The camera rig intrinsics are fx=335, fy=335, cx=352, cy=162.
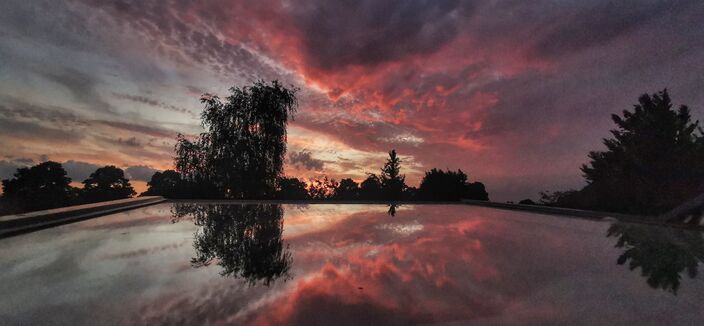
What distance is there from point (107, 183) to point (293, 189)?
38.1ft

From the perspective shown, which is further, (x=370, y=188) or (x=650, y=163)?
(x=370, y=188)

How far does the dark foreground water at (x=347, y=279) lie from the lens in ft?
6.68

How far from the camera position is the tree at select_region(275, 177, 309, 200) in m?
17.6

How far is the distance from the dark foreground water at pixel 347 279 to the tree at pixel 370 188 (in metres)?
12.7

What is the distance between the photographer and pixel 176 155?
16359mm

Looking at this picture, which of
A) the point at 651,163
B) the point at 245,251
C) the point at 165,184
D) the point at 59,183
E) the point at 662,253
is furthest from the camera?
the point at 59,183

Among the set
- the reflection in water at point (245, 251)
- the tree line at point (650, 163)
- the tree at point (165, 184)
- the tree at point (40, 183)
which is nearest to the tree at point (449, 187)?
the tree line at point (650, 163)

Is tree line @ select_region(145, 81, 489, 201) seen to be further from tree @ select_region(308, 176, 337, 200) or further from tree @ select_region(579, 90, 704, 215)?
tree @ select_region(579, 90, 704, 215)

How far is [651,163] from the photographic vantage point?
973 cm

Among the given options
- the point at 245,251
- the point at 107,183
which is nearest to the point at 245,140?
the point at 107,183

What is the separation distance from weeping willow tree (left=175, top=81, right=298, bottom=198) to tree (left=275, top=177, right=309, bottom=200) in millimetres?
1909

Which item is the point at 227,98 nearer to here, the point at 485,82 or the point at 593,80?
the point at 485,82

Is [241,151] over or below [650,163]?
over

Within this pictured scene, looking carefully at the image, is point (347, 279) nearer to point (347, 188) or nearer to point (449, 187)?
point (449, 187)
